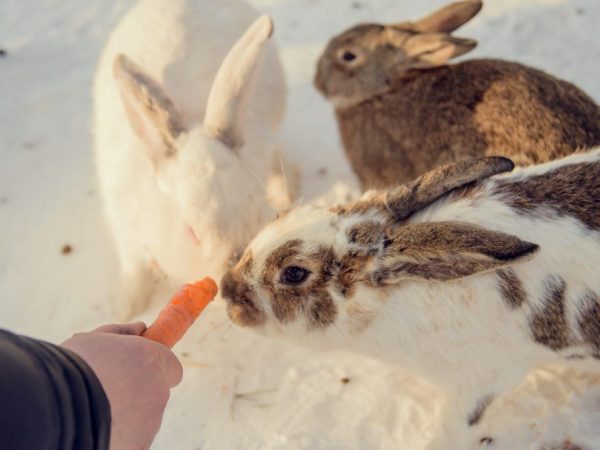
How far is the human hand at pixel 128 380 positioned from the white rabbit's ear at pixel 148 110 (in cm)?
115

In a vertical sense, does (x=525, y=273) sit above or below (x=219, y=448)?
above

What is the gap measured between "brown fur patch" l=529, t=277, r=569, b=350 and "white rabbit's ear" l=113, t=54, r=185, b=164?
5.77ft

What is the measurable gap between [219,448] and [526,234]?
174 cm

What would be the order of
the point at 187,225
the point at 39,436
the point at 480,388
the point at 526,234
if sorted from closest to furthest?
the point at 39,436 < the point at 526,234 < the point at 480,388 < the point at 187,225

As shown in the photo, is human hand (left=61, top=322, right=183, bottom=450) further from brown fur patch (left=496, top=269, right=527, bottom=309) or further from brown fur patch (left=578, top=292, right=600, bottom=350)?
brown fur patch (left=578, top=292, right=600, bottom=350)

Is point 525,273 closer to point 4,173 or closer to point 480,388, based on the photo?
point 480,388

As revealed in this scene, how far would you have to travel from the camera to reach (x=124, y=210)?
3631mm

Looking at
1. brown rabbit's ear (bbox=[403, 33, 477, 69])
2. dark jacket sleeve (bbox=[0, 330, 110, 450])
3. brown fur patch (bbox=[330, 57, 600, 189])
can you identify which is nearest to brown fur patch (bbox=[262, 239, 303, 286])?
dark jacket sleeve (bbox=[0, 330, 110, 450])

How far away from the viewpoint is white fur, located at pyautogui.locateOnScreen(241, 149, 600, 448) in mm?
2533

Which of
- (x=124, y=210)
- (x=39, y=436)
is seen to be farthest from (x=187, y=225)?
(x=39, y=436)

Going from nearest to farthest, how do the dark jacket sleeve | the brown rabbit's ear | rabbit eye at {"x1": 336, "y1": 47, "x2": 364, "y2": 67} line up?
the dark jacket sleeve, the brown rabbit's ear, rabbit eye at {"x1": 336, "y1": 47, "x2": 364, "y2": 67}

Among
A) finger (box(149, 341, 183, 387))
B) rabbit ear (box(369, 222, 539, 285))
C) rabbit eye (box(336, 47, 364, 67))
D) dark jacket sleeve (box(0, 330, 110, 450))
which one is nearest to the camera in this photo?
dark jacket sleeve (box(0, 330, 110, 450))

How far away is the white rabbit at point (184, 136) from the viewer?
317cm

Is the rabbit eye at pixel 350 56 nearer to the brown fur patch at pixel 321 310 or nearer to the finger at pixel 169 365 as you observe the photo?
the brown fur patch at pixel 321 310
